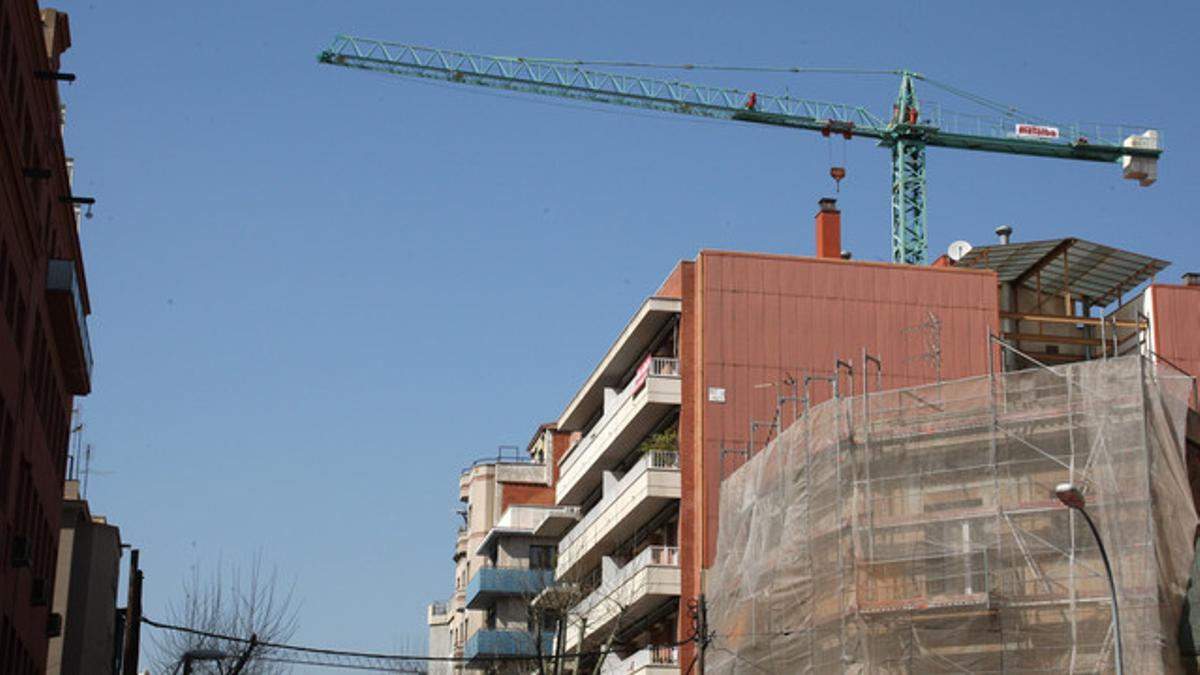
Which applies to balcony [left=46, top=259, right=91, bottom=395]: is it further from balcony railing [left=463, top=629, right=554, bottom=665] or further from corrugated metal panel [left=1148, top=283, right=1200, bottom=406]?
corrugated metal panel [left=1148, top=283, right=1200, bottom=406]

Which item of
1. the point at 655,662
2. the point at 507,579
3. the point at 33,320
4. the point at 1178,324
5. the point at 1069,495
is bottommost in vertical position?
the point at 655,662

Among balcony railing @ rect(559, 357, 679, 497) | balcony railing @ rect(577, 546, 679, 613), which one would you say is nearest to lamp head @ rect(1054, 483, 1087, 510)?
balcony railing @ rect(577, 546, 679, 613)

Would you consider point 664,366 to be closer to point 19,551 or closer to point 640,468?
point 640,468

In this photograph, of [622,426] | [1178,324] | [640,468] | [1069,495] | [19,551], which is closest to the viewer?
[1069,495]

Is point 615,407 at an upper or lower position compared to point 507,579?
upper

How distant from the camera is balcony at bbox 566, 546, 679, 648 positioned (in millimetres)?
50062

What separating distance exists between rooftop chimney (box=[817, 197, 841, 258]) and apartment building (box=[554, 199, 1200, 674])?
0.17ft

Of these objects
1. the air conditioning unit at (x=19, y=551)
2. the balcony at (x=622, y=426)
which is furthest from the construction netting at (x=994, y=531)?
the air conditioning unit at (x=19, y=551)

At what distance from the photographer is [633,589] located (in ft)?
169

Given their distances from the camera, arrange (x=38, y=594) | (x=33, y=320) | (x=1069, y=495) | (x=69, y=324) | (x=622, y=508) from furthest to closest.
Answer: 1. (x=622, y=508)
2. (x=69, y=324)
3. (x=38, y=594)
4. (x=33, y=320)
5. (x=1069, y=495)

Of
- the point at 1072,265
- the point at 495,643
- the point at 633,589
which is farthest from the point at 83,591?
the point at 1072,265

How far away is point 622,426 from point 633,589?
5530 millimetres

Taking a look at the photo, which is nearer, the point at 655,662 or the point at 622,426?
the point at 655,662

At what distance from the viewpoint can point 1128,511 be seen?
3441cm
